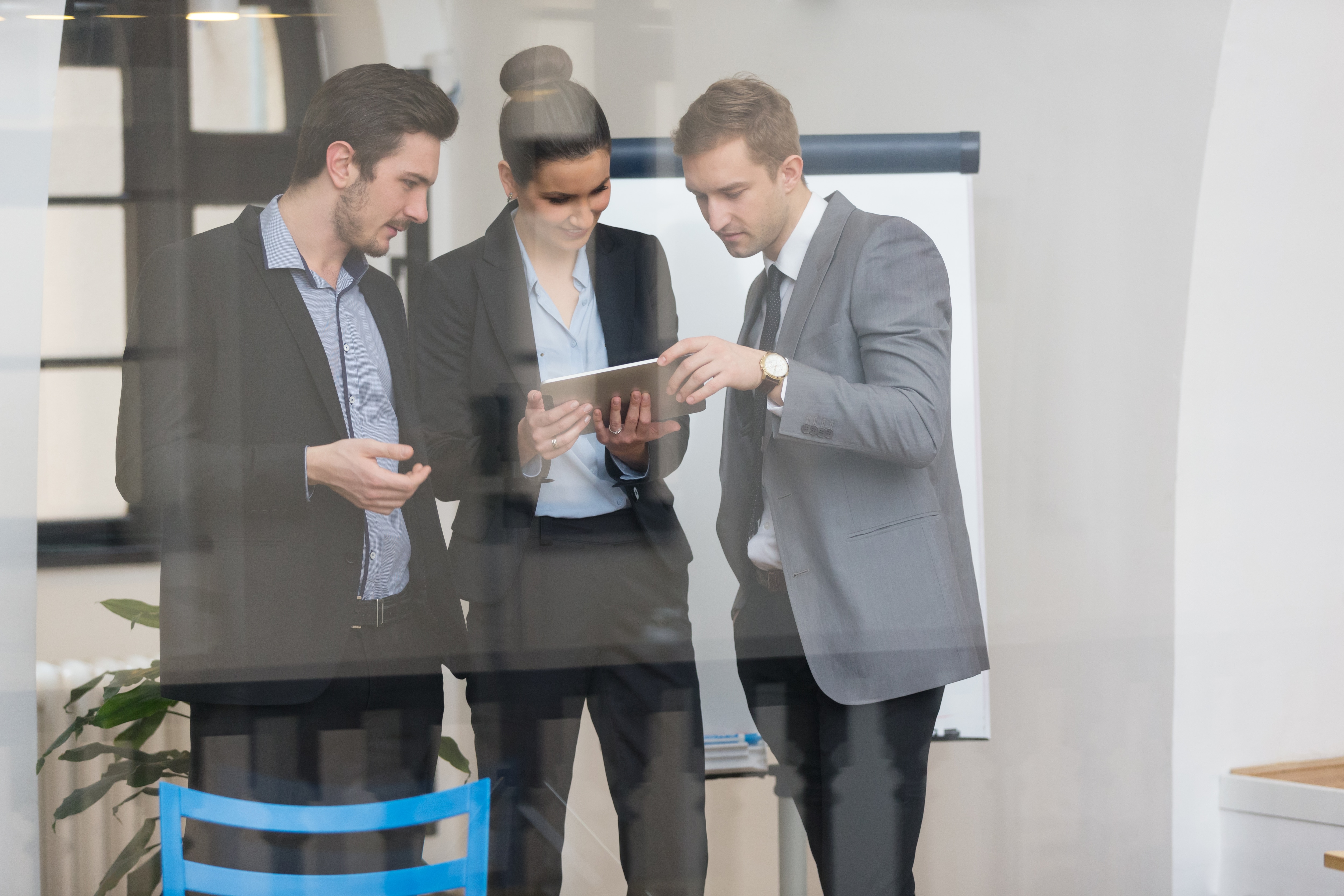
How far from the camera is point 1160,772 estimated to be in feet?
7.96

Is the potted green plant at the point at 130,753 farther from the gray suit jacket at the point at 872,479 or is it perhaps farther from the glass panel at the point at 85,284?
the gray suit jacket at the point at 872,479

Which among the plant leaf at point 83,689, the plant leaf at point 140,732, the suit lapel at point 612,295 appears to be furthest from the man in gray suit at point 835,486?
the plant leaf at point 83,689

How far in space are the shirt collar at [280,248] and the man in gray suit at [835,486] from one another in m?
0.72

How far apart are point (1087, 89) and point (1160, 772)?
178 centimetres

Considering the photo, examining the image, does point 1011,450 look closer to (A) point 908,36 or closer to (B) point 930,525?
(B) point 930,525

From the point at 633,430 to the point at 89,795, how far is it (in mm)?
1344

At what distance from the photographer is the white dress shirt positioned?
73.0 inches

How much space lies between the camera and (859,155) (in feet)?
6.84

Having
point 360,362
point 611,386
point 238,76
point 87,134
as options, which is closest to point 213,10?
point 238,76

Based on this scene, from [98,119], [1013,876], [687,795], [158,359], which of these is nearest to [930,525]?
[687,795]

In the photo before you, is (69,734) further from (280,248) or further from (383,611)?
(280,248)

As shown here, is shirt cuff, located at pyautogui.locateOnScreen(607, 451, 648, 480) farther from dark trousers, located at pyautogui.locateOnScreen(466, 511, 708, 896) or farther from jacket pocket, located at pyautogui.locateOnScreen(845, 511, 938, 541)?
jacket pocket, located at pyautogui.locateOnScreen(845, 511, 938, 541)

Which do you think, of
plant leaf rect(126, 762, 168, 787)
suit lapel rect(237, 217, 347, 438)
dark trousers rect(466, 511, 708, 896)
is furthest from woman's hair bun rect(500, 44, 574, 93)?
plant leaf rect(126, 762, 168, 787)

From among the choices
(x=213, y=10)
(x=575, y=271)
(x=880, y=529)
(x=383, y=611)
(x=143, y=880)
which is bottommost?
(x=143, y=880)
